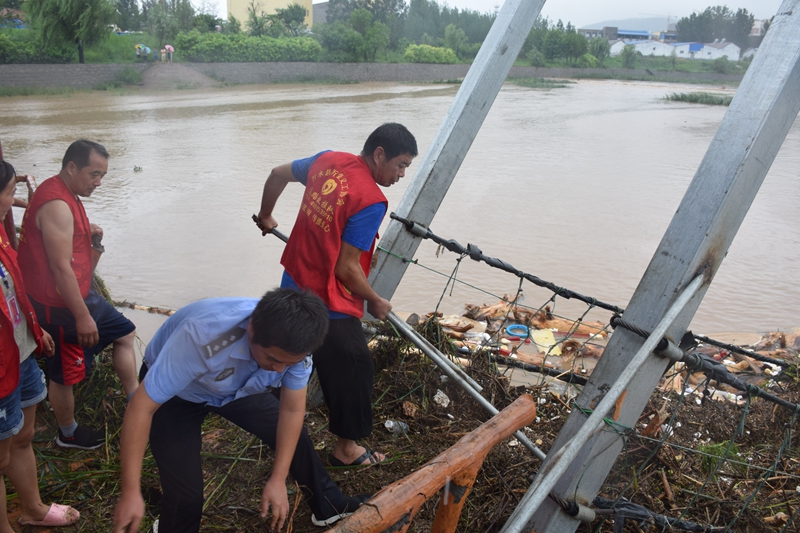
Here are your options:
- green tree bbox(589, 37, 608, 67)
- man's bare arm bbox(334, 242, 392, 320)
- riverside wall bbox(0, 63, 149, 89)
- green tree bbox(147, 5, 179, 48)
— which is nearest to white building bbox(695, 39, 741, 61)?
green tree bbox(589, 37, 608, 67)

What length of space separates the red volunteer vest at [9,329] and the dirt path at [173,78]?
2985 cm

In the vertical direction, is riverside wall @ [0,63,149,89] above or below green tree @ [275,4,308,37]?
below

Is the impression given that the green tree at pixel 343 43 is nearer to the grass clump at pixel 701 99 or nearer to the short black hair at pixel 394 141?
the grass clump at pixel 701 99

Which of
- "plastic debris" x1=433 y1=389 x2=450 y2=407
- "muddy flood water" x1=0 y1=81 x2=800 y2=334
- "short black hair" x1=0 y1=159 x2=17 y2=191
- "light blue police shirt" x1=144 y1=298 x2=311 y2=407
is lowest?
"muddy flood water" x1=0 y1=81 x2=800 y2=334

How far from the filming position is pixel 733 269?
26.9 feet

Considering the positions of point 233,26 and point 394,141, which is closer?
point 394,141

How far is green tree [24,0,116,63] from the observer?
28.1 m

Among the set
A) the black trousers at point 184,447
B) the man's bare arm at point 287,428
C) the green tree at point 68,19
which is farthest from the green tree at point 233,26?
the man's bare arm at point 287,428

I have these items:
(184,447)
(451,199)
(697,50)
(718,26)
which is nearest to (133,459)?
(184,447)

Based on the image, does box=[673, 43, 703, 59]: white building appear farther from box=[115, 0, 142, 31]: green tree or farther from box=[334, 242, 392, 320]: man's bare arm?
box=[334, 242, 392, 320]: man's bare arm

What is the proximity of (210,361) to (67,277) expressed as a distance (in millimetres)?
1067

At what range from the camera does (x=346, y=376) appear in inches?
99.3

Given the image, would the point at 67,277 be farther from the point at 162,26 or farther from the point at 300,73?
the point at 162,26

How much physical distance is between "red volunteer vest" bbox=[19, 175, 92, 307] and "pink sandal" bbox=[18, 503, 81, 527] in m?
0.83
